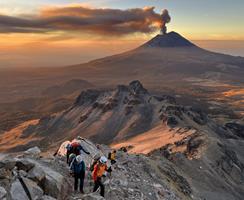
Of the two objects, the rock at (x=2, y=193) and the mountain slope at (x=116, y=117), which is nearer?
the rock at (x=2, y=193)

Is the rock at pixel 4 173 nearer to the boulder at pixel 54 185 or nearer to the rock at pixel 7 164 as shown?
the rock at pixel 7 164

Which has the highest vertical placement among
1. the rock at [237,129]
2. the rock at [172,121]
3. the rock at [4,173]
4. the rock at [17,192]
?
the rock at [4,173]

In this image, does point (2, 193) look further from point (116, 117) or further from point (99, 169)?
point (116, 117)

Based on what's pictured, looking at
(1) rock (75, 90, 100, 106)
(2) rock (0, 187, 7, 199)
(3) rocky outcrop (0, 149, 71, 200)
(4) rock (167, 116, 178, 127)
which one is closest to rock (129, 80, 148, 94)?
(1) rock (75, 90, 100, 106)

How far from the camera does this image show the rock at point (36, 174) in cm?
1910

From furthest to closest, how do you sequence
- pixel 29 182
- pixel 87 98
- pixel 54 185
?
pixel 87 98 < pixel 54 185 < pixel 29 182

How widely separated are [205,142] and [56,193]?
77.7 meters

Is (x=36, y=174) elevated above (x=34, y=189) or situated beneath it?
elevated above

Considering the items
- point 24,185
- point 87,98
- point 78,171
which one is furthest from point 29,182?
point 87,98

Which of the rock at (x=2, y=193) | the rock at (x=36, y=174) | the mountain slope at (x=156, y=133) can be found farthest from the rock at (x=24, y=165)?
the mountain slope at (x=156, y=133)

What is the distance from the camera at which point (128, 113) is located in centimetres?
16200

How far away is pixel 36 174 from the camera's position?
19.3 m

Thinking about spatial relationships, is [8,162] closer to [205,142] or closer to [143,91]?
[205,142]

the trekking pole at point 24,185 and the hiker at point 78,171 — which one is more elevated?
the trekking pole at point 24,185
